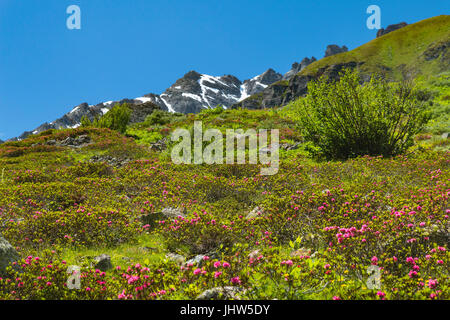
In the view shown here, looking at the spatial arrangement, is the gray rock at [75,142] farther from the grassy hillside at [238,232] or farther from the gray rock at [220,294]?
the gray rock at [220,294]

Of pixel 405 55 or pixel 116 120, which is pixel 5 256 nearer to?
pixel 116 120

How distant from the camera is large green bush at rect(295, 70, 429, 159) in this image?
1157 centimetres

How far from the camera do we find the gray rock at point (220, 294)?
3.07m

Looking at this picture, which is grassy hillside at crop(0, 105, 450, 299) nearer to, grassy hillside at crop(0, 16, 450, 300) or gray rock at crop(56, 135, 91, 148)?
grassy hillside at crop(0, 16, 450, 300)

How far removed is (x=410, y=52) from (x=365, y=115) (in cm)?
7195

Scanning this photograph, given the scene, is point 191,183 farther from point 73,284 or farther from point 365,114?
point 365,114

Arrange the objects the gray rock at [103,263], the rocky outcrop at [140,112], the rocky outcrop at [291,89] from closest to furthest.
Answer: the gray rock at [103,263] < the rocky outcrop at [140,112] < the rocky outcrop at [291,89]

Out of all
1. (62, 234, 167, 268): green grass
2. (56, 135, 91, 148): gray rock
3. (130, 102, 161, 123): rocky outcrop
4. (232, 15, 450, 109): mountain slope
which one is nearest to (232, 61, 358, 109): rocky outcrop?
(232, 15, 450, 109): mountain slope

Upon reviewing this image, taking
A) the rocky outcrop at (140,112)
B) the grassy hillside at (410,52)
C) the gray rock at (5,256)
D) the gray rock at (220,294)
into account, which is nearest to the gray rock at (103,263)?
the gray rock at (5,256)

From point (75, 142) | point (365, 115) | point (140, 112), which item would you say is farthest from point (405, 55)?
point (75, 142)

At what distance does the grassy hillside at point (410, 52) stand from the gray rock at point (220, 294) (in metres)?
65.7

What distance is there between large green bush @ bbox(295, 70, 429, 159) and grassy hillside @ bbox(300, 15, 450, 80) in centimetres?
5358

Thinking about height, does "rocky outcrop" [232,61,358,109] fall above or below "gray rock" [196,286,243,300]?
above
